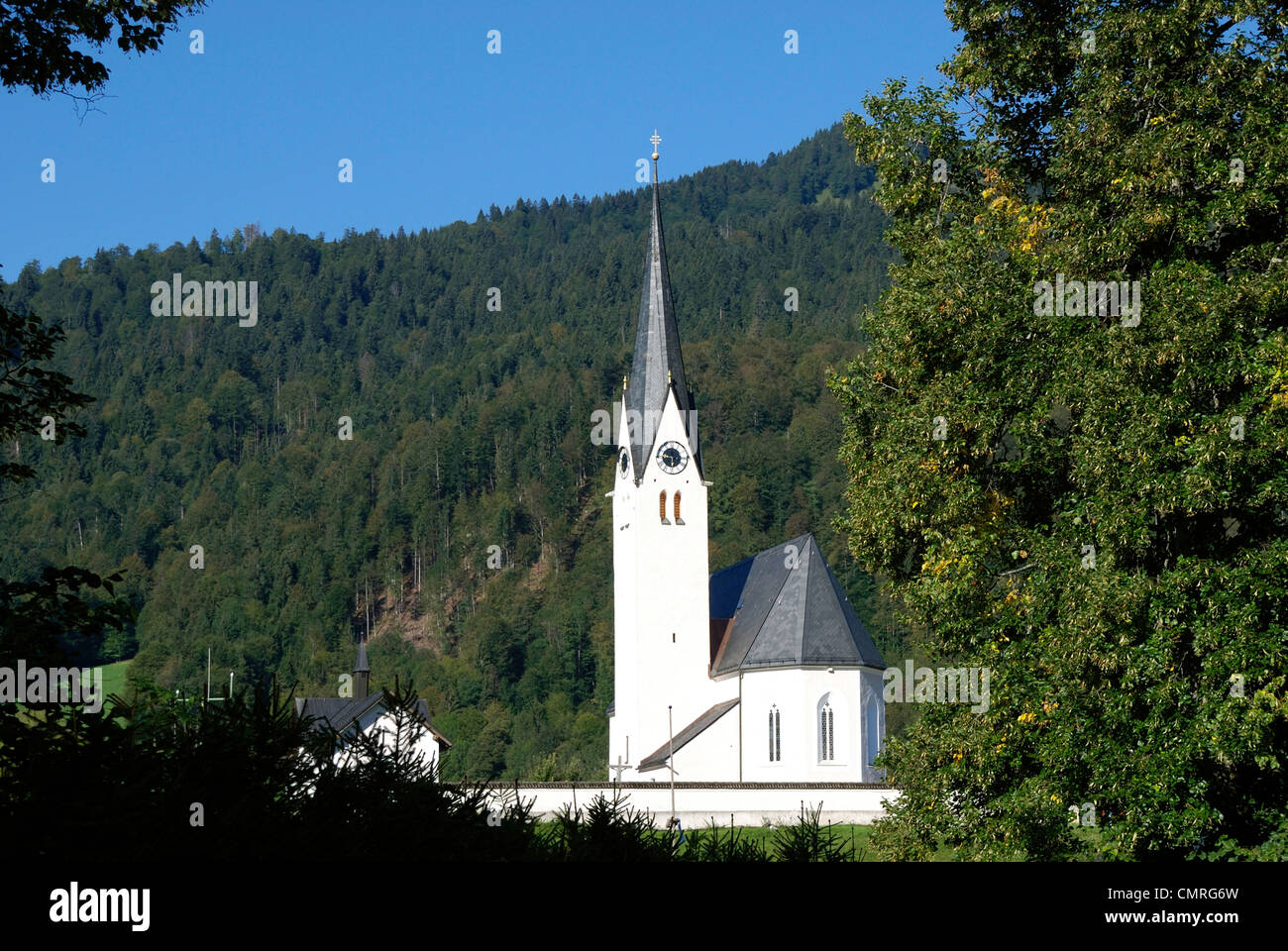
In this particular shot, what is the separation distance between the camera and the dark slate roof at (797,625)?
48.6 metres

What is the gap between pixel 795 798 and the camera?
40.9m

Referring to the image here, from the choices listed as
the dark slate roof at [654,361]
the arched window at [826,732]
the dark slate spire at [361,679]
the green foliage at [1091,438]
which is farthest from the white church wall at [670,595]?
the green foliage at [1091,438]

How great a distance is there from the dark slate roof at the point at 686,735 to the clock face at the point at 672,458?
8.70m

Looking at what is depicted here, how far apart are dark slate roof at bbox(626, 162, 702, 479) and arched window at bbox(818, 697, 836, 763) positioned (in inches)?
403

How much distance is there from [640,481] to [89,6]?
136 ft

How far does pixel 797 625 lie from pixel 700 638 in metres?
4.49

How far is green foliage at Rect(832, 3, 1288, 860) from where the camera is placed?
16.4 meters

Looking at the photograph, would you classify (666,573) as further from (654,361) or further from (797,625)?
(654,361)

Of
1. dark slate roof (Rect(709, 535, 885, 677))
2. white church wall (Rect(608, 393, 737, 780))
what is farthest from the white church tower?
dark slate roof (Rect(709, 535, 885, 677))

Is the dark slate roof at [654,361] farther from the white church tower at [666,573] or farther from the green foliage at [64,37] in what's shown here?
the green foliage at [64,37]

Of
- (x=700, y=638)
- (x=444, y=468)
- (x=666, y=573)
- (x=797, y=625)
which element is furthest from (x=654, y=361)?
(x=444, y=468)

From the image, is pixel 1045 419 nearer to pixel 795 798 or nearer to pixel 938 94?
pixel 938 94

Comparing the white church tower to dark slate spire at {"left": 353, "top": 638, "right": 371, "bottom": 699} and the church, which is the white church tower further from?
dark slate spire at {"left": 353, "top": 638, "right": 371, "bottom": 699}

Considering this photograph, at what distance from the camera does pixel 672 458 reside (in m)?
52.4
